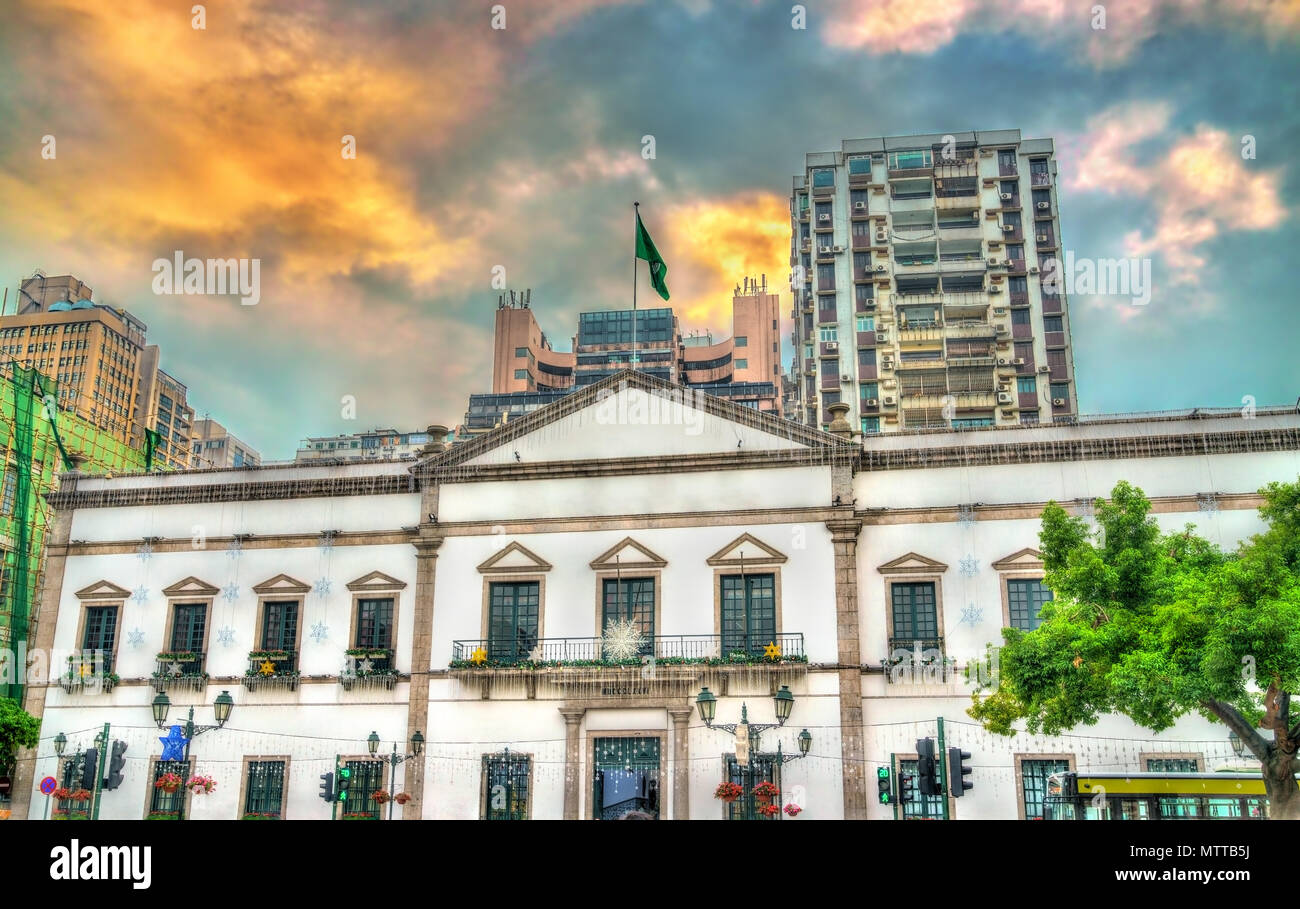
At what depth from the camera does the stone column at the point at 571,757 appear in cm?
2736

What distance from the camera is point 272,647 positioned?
3081 cm

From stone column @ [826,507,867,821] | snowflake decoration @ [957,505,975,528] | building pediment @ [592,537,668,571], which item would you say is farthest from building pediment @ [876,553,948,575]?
building pediment @ [592,537,668,571]

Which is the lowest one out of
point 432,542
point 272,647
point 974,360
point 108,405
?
point 272,647

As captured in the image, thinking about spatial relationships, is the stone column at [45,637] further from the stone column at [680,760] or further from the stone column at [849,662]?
the stone column at [849,662]

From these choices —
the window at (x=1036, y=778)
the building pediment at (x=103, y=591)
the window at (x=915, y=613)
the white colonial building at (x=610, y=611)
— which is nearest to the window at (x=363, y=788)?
the white colonial building at (x=610, y=611)

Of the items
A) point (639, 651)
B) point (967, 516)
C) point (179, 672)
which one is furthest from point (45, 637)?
point (967, 516)

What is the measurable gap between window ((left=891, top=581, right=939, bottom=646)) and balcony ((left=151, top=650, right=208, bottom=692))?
18.7m

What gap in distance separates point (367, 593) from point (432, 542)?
233 cm

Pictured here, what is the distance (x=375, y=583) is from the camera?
100 feet

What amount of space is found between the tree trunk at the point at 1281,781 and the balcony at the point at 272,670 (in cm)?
2291

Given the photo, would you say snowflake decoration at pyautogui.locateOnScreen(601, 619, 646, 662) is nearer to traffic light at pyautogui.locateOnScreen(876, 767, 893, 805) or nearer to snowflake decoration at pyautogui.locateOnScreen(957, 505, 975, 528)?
traffic light at pyautogui.locateOnScreen(876, 767, 893, 805)

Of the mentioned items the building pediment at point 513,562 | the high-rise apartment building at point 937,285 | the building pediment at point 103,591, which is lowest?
the building pediment at point 103,591

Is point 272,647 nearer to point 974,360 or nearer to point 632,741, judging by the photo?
point 632,741
